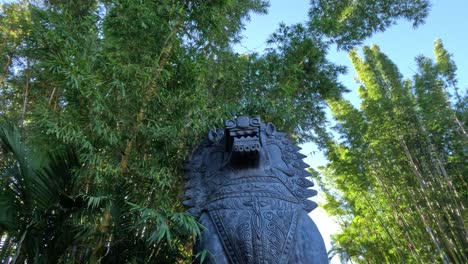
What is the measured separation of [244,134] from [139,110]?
0.89 metres

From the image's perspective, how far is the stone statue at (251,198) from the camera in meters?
2.36

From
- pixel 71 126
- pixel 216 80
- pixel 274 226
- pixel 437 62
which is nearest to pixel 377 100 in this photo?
pixel 437 62

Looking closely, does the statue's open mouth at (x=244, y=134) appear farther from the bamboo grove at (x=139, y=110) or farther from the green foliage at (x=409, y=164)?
the green foliage at (x=409, y=164)

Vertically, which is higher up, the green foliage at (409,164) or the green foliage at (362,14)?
the green foliage at (362,14)

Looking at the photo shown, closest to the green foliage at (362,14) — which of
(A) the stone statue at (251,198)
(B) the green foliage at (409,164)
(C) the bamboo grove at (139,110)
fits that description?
(C) the bamboo grove at (139,110)

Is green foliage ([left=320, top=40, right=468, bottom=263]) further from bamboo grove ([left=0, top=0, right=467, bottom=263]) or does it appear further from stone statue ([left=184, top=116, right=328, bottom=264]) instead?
stone statue ([left=184, top=116, right=328, bottom=264])

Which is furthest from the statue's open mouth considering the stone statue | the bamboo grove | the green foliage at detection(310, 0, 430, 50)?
the green foliage at detection(310, 0, 430, 50)

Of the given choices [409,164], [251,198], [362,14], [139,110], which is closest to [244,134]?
[251,198]

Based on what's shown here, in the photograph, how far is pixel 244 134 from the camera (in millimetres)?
2660

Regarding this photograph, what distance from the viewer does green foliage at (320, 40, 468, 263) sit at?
18.3 ft

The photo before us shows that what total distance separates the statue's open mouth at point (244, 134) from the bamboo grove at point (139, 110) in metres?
0.38

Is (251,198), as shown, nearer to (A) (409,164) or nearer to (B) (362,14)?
(B) (362,14)

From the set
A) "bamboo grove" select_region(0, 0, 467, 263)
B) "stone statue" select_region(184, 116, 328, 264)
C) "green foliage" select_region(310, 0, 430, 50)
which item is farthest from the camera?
"green foliage" select_region(310, 0, 430, 50)

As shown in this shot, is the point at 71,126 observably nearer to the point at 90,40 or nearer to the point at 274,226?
the point at 90,40
